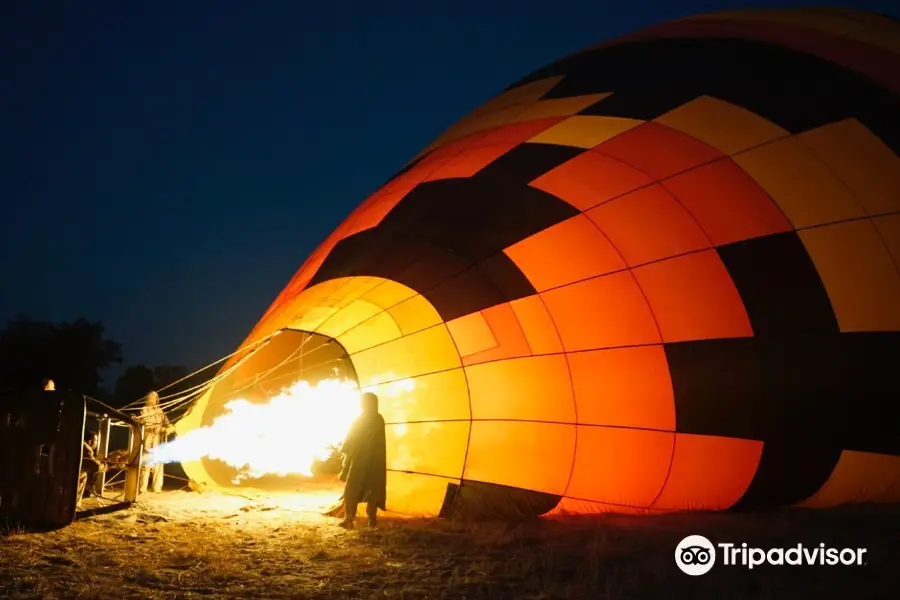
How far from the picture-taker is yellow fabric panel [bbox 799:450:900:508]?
176 inches

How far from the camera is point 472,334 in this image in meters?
5.40

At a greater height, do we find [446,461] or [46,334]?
[46,334]

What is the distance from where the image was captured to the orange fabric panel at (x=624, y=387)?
15.8 feet

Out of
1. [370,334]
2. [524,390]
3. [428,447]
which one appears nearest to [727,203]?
[524,390]

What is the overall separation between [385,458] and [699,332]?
243 cm

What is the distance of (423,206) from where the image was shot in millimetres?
5812

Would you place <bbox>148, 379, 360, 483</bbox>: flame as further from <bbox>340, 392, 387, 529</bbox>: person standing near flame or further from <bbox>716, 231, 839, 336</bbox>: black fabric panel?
<bbox>716, 231, 839, 336</bbox>: black fabric panel

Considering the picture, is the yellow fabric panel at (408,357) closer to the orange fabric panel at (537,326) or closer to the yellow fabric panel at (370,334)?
the yellow fabric panel at (370,334)

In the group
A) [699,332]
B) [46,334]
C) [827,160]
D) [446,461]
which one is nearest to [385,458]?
[446,461]

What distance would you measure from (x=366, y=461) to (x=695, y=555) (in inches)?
92.4

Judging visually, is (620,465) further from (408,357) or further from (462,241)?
(462,241)

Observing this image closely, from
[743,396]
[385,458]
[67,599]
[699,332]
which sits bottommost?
[67,599]

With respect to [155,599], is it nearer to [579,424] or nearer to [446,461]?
[446,461]

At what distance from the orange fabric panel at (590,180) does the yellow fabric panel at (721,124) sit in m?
0.46
